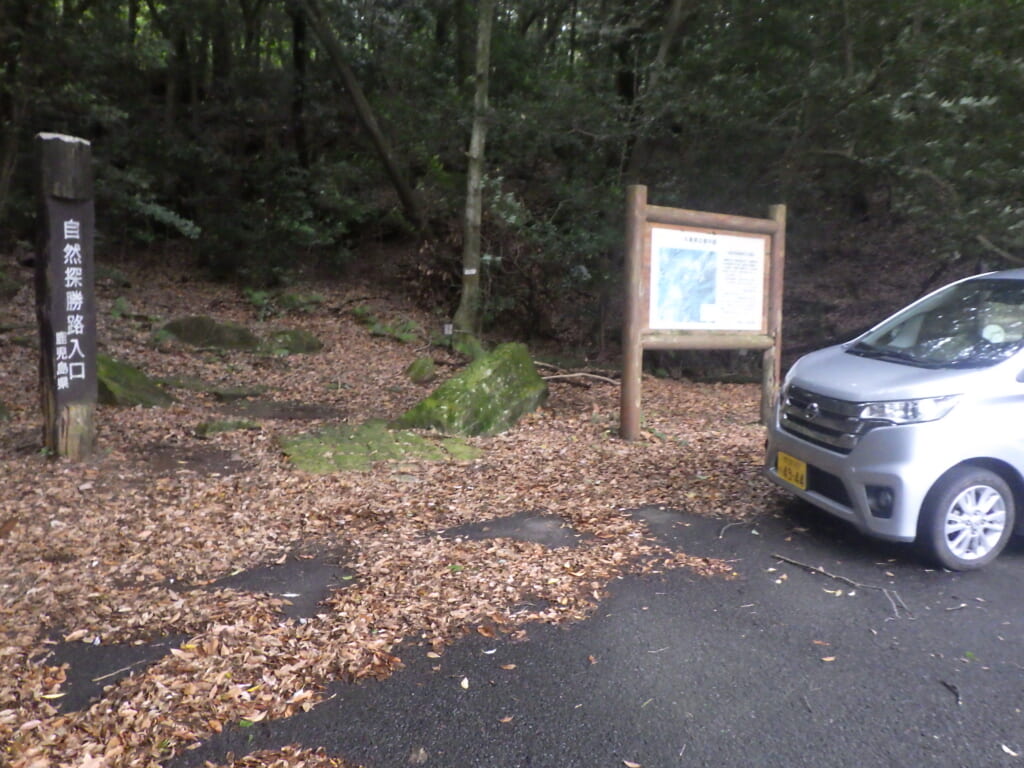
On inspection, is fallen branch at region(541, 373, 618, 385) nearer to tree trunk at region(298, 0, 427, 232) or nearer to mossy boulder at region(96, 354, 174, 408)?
mossy boulder at region(96, 354, 174, 408)

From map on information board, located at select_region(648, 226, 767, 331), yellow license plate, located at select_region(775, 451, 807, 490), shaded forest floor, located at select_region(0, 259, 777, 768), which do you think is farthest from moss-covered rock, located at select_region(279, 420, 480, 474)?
yellow license plate, located at select_region(775, 451, 807, 490)

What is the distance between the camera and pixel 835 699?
3818 mm

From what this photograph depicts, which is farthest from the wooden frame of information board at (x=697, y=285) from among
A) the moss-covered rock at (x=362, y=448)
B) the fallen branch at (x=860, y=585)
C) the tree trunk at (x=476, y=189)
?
the tree trunk at (x=476, y=189)

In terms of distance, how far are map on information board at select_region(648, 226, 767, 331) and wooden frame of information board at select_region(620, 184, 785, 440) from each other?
0.01m

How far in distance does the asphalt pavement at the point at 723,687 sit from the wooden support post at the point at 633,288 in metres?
Answer: 3.70

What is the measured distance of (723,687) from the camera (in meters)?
3.93

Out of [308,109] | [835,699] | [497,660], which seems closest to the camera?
[835,699]

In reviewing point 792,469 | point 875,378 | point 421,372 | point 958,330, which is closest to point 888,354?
point 958,330

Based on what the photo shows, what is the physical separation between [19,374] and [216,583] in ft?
24.5

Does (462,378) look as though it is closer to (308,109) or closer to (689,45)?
(689,45)

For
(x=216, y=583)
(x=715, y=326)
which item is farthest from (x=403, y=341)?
(x=216, y=583)

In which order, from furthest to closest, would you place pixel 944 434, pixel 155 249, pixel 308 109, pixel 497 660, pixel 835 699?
pixel 155 249 → pixel 308 109 → pixel 944 434 → pixel 497 660 → pixel 835 699

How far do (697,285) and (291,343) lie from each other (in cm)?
822

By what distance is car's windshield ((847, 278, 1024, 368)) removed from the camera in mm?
5672
